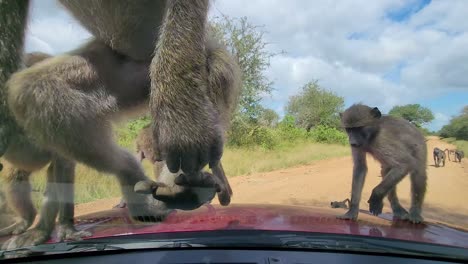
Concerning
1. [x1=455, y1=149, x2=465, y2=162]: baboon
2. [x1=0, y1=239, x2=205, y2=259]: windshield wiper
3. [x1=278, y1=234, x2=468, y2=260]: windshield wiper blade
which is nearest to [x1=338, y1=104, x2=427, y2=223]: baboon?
[x1=278, y1=234, x2=468, y2=260]: windshield wiper blade

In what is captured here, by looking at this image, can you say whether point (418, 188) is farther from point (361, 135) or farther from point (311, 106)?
point (311, 106)

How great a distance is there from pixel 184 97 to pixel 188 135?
7.8 inches

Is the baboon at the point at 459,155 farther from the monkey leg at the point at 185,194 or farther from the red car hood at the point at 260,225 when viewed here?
the monkey leg at the point at 185,194

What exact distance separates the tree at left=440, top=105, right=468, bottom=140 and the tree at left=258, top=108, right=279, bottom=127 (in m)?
9.13

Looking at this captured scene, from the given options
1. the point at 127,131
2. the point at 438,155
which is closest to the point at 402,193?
the point at 438,155

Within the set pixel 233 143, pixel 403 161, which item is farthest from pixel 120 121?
pixel 233 143

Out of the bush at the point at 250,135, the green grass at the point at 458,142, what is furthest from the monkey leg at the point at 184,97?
the bush at the point at 250,135

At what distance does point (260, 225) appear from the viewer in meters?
2.86

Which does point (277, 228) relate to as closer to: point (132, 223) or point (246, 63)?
point (132, 223)

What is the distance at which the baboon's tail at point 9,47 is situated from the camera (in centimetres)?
243

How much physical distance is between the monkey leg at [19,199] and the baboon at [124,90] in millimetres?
555

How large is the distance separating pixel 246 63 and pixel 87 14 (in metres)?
11.7

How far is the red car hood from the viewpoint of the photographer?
276 cm

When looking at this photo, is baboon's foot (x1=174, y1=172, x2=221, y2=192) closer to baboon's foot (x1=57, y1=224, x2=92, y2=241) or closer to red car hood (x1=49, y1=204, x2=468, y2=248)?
red car hood (x1=49, y1=204, x2=468, y2=248)
